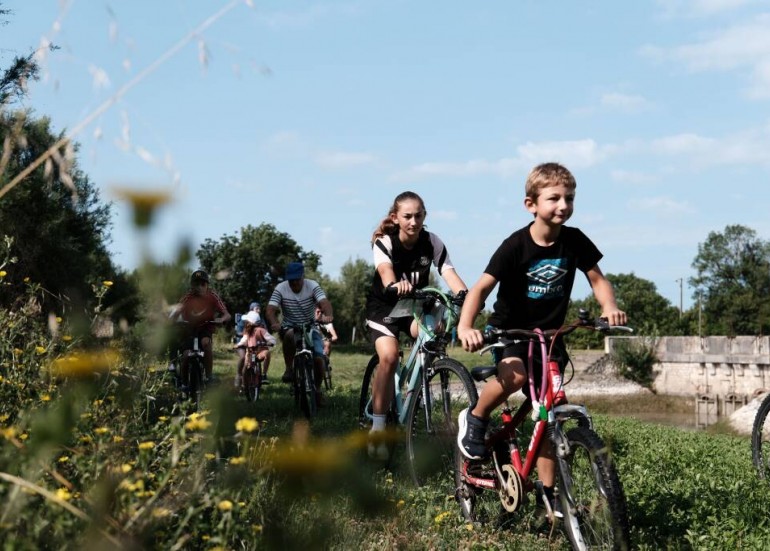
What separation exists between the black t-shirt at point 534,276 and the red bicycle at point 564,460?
8.0 inches

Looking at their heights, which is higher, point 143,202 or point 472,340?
point 143,202

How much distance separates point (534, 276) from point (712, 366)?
6043cm

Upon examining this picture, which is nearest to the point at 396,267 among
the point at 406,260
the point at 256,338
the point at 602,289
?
the point at 406,260

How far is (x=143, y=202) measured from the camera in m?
1.02

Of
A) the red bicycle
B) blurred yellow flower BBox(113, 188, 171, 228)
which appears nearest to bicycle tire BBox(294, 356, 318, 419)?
the red bicycle

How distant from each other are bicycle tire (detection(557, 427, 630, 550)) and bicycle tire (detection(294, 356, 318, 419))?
609 centimetres

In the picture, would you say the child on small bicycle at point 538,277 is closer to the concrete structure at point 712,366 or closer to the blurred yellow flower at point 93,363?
the blurred yellow flower at point 93,363

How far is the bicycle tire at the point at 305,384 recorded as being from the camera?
10.0m

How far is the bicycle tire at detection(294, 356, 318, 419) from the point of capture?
1005 centimetres

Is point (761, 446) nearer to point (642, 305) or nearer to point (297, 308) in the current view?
point (297, 308)

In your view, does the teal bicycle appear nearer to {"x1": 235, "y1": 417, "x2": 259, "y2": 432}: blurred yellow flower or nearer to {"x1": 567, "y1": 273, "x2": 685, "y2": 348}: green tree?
{"x1": 235, "y1": 417, "x2": 259, "y2": 432}: blurred yellow flower

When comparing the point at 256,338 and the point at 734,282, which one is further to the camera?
the point at 734,282

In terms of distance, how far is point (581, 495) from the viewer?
412 cm

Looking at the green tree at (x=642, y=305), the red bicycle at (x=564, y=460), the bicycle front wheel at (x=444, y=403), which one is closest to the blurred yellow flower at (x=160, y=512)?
the red bicycle at (x=564, y=460)
